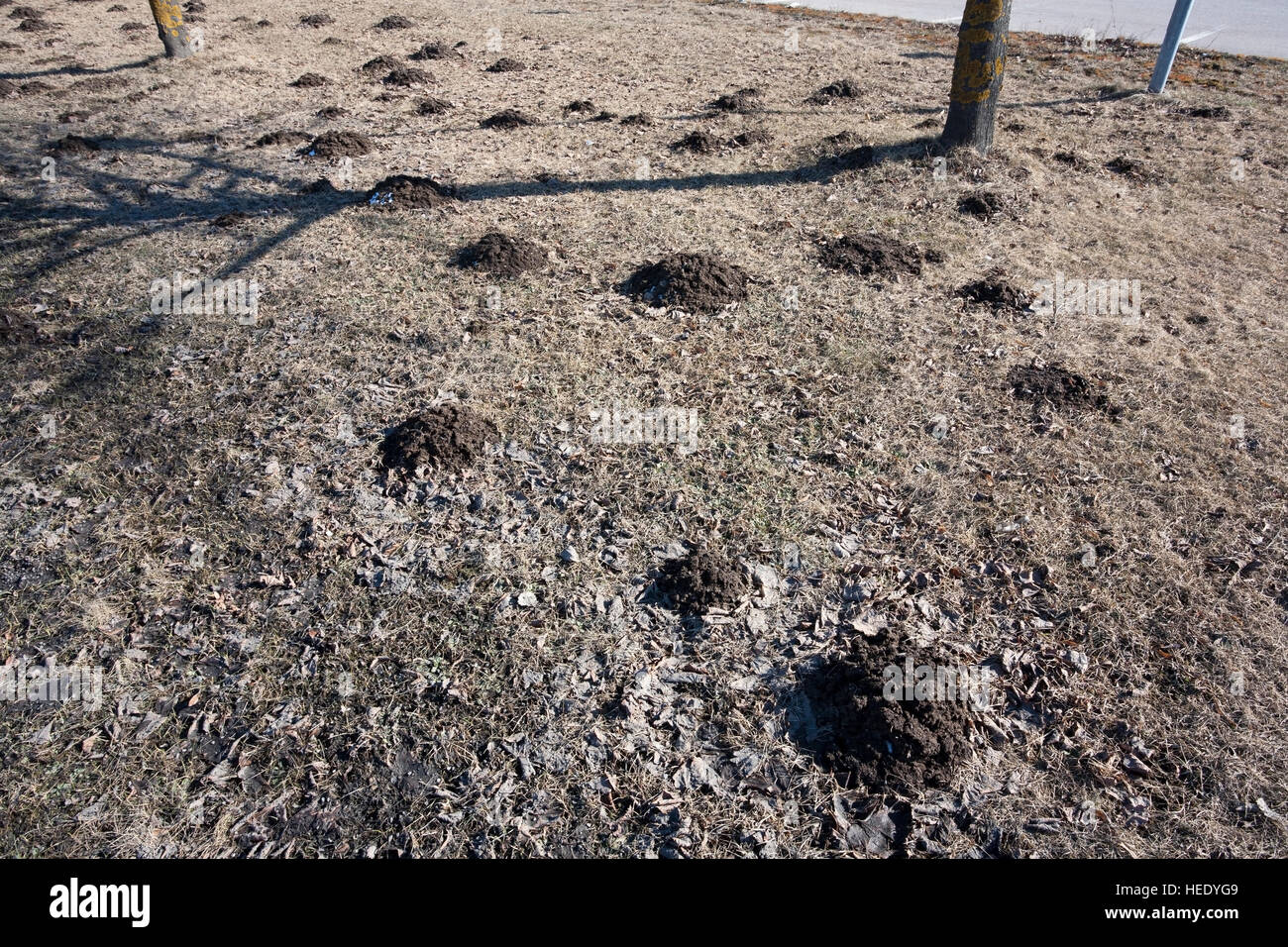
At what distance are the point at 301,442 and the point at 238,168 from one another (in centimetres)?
627

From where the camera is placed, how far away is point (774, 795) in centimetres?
309

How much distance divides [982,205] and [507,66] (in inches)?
363

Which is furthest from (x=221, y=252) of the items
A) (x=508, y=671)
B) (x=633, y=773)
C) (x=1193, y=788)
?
(x=1193, y=788)

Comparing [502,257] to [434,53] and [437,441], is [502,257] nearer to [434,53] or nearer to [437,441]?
[437,441]

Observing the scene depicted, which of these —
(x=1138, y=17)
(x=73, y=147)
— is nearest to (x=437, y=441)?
(x=73, y=147)

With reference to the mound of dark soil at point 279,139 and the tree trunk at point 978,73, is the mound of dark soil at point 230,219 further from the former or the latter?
the tree trunk at point 978,73

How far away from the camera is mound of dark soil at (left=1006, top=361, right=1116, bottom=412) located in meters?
5.15

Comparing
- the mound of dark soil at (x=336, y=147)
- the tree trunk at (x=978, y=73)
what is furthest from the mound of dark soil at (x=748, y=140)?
the mound of dark soil at (x=336, y=147)

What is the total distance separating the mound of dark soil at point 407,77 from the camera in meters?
11.6

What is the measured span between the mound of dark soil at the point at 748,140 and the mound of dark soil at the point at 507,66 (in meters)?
5.43

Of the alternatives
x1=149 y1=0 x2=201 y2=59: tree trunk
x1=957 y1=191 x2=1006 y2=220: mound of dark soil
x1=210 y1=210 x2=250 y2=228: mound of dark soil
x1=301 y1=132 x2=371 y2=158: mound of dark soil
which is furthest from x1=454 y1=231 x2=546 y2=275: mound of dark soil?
x1=149 y1=0 x2=201 y2=59: tree trunk

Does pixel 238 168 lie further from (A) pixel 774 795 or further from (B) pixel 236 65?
(A) pixel 774 795

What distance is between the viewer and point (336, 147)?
9.10m

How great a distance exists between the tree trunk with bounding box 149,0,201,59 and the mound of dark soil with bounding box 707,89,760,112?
34.4 ft
